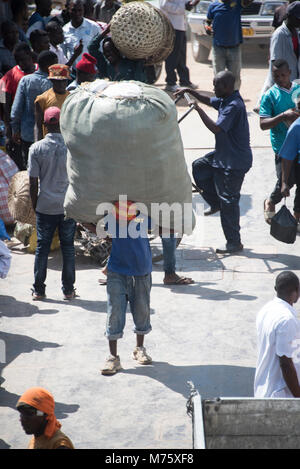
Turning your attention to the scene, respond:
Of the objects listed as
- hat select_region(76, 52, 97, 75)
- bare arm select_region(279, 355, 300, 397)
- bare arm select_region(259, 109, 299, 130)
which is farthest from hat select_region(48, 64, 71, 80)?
bare arm select_region(279, 355, 300, 397)

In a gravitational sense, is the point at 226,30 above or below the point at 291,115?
below

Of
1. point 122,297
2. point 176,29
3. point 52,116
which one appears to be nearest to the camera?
point 122,297

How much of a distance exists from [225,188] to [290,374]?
3780 mm

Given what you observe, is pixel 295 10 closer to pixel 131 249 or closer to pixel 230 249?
pixel 230 249

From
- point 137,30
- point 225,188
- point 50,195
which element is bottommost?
point 225,188

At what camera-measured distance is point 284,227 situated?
25.4 ft

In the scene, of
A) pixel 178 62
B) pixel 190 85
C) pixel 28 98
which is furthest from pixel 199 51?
pixel 28 98

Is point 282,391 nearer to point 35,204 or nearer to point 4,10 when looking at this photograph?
point 35,204

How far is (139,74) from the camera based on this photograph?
29.7ft

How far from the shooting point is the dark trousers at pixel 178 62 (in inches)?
553

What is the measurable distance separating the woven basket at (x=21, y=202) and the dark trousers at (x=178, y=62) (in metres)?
6.16

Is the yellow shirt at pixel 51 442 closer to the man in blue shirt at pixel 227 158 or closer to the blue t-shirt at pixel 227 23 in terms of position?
the man in blue shirt at pixel 227 158

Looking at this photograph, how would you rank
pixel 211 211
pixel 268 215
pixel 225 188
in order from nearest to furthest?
pixel 225 188
pixel 211 211
pixel 268 215

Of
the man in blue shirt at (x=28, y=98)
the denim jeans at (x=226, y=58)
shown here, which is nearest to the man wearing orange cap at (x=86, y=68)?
the man in blue shirt at (x=28, y=98)
